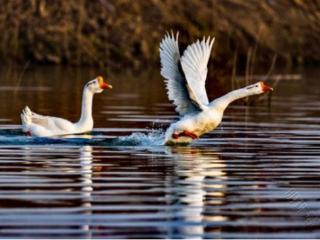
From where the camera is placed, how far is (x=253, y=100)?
26.0 meters

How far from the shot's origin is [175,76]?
56.6 feet

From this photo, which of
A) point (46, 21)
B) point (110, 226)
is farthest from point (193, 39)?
point (110, 226)

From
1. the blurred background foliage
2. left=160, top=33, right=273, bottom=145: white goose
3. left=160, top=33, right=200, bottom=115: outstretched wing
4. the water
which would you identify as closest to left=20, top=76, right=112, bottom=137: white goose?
the water

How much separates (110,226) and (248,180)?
331 centimetres

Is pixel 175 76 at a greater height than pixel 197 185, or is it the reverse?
pixel 175 76

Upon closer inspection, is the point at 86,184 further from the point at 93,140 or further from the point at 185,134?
the point at 93,140

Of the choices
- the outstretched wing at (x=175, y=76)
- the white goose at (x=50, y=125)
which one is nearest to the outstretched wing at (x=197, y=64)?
the outstretched wing at (x=175, y=76)

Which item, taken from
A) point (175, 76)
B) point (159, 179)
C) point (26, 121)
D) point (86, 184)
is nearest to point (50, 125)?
point (26, 121)

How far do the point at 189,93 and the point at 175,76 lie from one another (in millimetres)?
326

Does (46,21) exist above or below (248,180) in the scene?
above

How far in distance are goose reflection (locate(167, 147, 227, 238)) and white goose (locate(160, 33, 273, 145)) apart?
0.35 m

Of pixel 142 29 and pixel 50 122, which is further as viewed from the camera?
pixel 142 29

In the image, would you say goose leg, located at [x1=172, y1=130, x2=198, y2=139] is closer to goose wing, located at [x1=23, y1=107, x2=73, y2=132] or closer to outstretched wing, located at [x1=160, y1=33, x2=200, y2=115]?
outstretched wing, located at [x1=160, y1=33, x2=200, y2=115]

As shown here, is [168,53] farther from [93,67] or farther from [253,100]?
[93,67]
